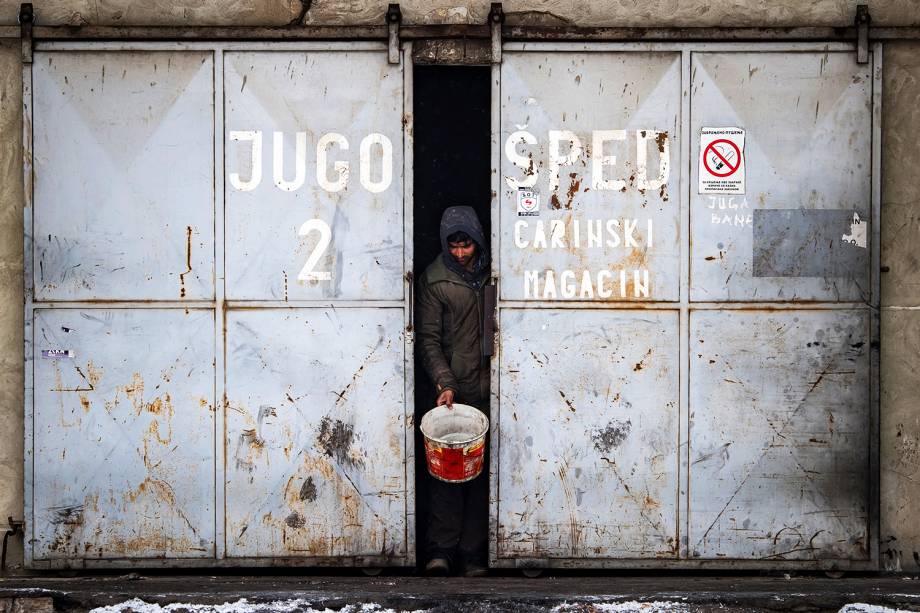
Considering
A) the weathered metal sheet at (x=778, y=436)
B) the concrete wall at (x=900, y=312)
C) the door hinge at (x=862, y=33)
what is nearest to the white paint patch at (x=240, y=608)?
the weathered metal sheet at (x=778, y=436)

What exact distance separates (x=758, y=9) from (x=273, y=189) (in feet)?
9.80

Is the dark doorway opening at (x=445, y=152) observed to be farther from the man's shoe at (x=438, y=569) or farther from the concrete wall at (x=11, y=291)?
the concrete wall at (x=11, y=291)

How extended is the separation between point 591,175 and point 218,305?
2.29 meters

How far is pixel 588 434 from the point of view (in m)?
4.49

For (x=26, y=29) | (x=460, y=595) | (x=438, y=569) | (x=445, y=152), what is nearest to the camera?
(x=460, y=595)

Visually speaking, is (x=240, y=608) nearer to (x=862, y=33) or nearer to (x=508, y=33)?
(x=508, y=33)

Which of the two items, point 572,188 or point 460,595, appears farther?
point 572,188

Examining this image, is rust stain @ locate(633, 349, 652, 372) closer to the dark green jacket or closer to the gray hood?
the dark green jacket

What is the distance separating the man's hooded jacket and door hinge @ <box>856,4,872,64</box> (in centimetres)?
237

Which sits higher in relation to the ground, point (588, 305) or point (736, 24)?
point (736, 24)

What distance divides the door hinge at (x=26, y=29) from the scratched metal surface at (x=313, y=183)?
1095 mm

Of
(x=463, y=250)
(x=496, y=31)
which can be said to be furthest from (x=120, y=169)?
(x=496, y=31)

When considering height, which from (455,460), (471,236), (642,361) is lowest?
(455,460)

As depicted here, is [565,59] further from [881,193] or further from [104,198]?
[104,198]
